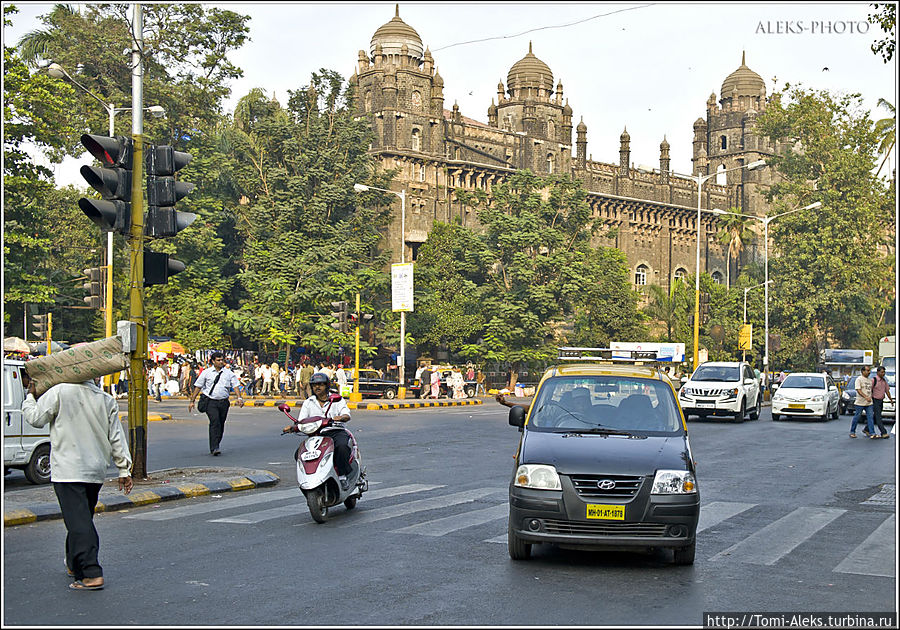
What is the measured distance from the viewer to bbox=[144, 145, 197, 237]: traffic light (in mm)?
12984

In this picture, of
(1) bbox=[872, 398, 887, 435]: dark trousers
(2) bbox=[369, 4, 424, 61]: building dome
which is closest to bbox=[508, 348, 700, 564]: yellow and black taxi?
(1) bbox=[872, 398, 887, 435]: dark trousers

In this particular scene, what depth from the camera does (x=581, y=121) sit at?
257ft

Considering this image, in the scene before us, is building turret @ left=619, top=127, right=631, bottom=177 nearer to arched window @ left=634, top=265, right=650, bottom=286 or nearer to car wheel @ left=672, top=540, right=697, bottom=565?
arched window @ left=634, top=265, right=650, bottom=286

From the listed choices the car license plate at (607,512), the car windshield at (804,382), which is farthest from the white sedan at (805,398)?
the car license plate at (607,512)

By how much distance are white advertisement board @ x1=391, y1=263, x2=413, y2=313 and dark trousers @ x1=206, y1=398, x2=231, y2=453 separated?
23978 millimetres

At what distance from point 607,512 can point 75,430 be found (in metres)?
4.19

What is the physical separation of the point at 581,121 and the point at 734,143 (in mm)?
18398

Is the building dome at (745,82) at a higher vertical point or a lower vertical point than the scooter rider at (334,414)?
higher

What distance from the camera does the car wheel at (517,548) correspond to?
834cm

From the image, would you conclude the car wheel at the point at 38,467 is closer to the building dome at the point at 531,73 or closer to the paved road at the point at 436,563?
the paved road at the point at 436,563

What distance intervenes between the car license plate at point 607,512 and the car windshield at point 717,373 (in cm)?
2350

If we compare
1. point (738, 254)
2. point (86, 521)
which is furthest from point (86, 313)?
point (738, 254)

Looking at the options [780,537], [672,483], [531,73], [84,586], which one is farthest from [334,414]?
[531,73]

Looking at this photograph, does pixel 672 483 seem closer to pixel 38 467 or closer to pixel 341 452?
pixel 341 452
